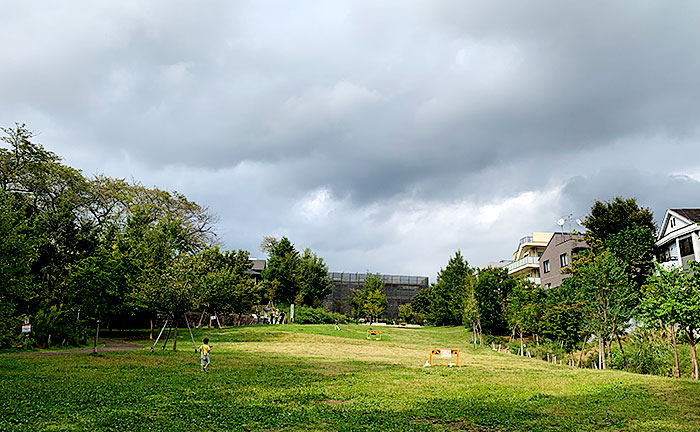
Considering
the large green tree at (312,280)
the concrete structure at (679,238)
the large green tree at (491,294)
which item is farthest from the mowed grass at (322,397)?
the large green tree at (312,280)

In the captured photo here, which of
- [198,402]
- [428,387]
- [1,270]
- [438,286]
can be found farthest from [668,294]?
[438,286]

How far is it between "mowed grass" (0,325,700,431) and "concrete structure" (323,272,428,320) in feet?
235

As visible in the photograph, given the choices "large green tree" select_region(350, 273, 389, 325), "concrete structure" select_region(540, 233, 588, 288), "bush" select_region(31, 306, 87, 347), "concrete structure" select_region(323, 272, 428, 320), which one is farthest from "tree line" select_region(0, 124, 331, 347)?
"concrete structure" select_region(540, 233, 588, 288)

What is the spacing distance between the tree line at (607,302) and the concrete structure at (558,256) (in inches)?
381

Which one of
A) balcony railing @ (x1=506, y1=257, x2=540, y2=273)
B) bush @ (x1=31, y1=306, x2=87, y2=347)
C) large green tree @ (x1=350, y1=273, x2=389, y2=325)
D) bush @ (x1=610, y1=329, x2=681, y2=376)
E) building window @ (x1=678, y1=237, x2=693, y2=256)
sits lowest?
bush @ (x1=610, y1=329, x2=681, y2=376)

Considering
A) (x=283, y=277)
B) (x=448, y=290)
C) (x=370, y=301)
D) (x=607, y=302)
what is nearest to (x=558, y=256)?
(x=448, y=290)

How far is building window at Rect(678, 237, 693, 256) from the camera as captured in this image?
139ft

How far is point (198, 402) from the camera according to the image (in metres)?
13.6

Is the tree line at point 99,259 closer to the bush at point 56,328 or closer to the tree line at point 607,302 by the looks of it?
the bush at point 56,328

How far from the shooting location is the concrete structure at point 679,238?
136ft

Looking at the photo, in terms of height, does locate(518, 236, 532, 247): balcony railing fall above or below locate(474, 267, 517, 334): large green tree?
above

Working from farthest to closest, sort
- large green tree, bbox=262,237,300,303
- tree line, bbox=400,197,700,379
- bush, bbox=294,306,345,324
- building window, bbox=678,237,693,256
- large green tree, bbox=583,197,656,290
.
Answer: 1. large green tree, bbox=262,237,300,303
2. bush, bbox=294,306,345,324
3. large green tree, bbox=583,197,656,290
4. building window, bbox=678,237,693,256
5. tree line, bbox=400,197,700,379

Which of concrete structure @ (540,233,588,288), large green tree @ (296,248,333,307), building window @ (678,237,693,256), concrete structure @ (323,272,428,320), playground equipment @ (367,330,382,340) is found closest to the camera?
building window @ (678,237,693,256)

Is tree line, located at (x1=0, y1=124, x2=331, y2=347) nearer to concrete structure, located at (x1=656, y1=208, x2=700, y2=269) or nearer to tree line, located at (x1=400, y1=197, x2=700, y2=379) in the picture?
tree line, located at (x1=400, y1=197, x2=700, y2=379)
